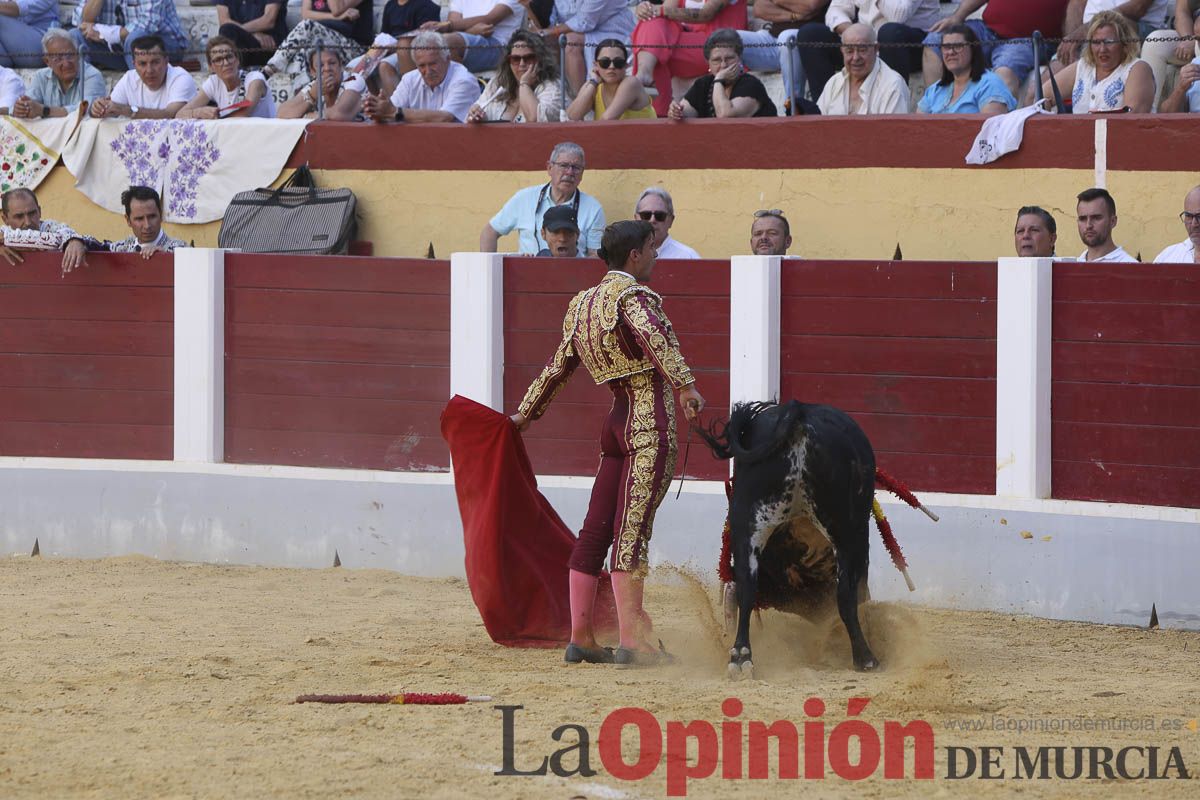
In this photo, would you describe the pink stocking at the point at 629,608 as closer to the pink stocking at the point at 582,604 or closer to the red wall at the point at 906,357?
the pink stocking at the point at 582,604

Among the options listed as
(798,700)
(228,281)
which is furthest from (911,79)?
(798,700)

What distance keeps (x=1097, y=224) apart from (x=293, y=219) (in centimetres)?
404

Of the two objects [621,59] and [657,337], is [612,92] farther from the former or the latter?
[657,337]

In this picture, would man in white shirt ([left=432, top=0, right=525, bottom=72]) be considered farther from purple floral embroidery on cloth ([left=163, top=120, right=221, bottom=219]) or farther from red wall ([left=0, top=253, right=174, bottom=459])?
red wall ([left=0, top=253, right=174, bottom=459])

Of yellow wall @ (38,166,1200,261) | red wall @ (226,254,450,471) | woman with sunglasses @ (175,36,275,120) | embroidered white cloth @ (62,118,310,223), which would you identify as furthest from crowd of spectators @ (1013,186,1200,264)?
woman with sunglasses @ (175,36,275,120)

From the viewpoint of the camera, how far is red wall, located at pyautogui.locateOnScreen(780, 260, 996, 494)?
6117 millimetres

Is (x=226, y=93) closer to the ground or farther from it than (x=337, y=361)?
farther from it

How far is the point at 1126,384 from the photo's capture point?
5867mm

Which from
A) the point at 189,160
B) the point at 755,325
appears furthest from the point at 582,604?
the point at 189,160

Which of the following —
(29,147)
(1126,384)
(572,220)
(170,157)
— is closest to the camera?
(1126,384)

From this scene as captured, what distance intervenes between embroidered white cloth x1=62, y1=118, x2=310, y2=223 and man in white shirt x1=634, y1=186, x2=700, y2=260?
2.52 m

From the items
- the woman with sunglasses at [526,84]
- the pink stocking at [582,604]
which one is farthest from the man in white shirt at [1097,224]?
the woman with sunglasses at [526,84]

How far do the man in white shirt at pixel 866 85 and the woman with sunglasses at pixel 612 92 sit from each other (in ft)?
3.09

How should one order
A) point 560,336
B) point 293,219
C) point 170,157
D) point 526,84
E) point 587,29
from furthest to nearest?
point 170,157 → point 587,29 → point 293,219 → point 526,84 → point 560,336
